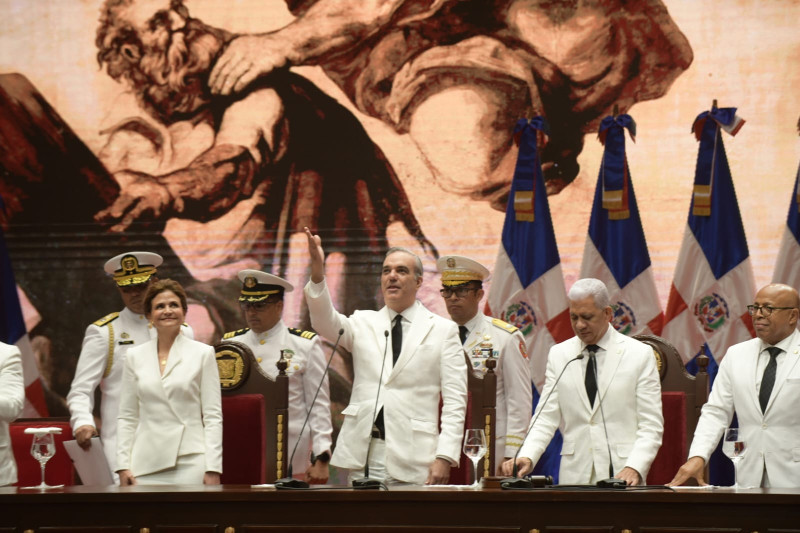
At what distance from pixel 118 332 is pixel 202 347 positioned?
85 cm

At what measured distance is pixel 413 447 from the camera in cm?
398

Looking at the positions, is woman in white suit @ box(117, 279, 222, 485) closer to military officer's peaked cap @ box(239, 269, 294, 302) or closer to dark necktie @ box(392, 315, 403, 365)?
dark necktie @ box(392, 315, 403, 365)

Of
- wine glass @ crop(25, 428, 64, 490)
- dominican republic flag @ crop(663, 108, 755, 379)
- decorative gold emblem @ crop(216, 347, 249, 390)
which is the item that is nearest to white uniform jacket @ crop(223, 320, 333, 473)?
decorative gold emblem @ crop(216, 347, 249, 390)

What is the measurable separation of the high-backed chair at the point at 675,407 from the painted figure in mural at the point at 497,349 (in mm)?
585

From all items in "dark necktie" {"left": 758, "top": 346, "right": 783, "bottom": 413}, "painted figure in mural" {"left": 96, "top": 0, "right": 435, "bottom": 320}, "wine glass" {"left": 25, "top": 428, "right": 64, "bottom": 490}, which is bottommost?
"wine glass" {"left": 25, "top": 428, "right": 64, "bottom": 490}

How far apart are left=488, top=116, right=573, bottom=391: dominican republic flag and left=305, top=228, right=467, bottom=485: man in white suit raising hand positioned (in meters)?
1.77

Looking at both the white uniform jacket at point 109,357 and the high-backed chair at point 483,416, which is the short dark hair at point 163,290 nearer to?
the white uniform jacket at point 109,357

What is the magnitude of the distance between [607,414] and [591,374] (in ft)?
0.52

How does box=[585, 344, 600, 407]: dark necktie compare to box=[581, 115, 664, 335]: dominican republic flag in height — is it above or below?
below

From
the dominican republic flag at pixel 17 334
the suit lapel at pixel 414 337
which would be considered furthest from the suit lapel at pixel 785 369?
the dominican republic flag at pixel 17 334

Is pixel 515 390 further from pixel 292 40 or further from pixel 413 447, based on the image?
pixel 292 40

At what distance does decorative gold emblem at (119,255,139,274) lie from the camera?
189 inches

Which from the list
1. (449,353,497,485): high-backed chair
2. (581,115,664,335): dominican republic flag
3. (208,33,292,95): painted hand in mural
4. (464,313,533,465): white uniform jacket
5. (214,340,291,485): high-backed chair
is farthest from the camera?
(208,33,292,95): painted hand in mural

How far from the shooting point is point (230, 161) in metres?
6.60
